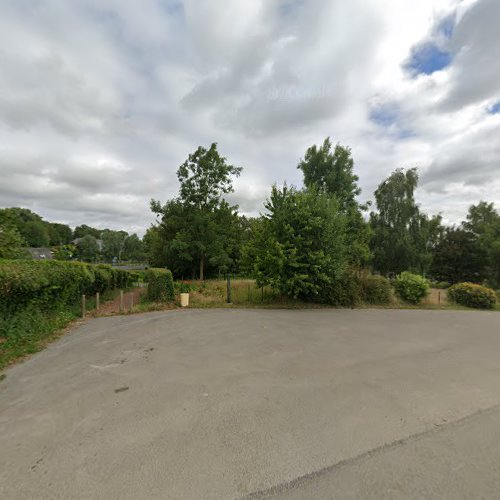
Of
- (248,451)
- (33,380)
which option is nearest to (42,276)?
(33,380)

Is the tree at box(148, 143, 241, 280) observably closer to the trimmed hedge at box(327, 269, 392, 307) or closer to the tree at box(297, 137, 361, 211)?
the tree at box(297, 137, 361, 211)

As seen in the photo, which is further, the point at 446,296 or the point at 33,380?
the point at 446,296

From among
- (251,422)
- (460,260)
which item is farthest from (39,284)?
(460,260)

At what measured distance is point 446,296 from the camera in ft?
52.1

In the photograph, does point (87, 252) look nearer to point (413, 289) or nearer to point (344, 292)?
point (344, 292)

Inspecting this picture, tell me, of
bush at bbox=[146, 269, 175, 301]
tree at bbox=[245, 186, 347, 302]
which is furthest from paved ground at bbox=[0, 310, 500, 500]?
bush at bbox=[146, 269, 175, 301]

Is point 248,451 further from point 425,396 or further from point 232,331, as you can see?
point 232,331

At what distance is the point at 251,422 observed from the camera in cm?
282

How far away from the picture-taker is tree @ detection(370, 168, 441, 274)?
24453 millimetres

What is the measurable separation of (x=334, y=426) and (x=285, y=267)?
9.11 m

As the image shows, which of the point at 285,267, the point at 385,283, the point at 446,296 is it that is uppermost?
the point at 285,267

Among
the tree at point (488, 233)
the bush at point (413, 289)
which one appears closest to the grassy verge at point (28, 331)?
the bush at point (413, 289)

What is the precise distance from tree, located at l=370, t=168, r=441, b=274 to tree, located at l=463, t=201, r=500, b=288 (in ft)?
29.9

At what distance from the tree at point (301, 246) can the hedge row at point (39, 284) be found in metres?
7.33
